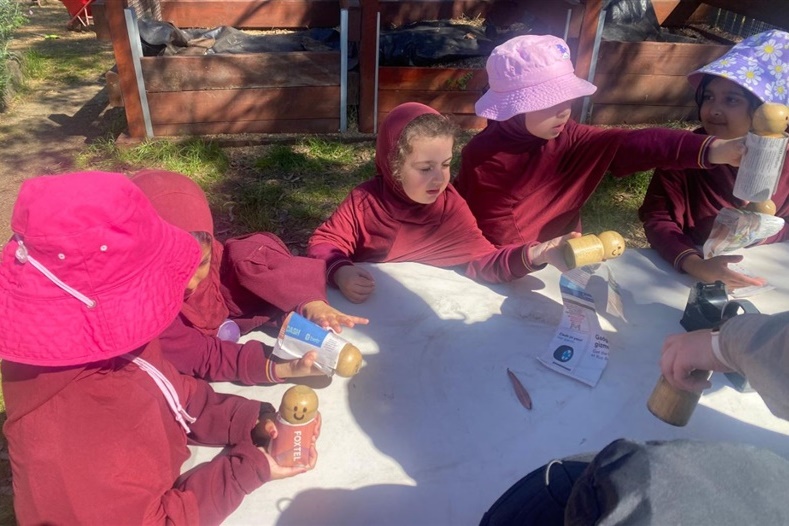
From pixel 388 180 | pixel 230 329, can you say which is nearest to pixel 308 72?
pixel 388 180

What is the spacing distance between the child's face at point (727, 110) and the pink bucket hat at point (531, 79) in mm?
479

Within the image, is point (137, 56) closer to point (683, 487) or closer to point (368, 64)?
point (368, 64)

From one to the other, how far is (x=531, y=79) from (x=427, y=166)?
53 centimetres

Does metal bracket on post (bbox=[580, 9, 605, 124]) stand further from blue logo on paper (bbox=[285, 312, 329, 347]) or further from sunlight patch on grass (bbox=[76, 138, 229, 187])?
Answer: blue logo on paper (bbox=[285, 312, 329, 347])

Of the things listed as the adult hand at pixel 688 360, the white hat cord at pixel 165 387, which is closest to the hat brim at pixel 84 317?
the white hat cord at pixel 165 387

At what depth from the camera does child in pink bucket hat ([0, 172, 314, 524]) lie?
104 cm

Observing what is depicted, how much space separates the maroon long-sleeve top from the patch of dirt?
9.30 feet

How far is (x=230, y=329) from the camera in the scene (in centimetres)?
173

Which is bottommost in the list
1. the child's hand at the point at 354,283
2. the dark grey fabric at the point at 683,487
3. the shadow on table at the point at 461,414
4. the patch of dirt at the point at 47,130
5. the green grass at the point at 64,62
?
the patch of dirt at the point at 47,130

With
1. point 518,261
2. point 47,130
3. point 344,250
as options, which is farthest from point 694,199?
point 47,130

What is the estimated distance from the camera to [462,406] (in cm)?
153

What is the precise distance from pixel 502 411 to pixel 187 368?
0.78 metres

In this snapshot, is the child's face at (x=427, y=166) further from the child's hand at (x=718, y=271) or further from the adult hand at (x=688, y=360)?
the adult hand at (x=688, y=360)

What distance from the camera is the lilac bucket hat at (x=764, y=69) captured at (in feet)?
7.08
